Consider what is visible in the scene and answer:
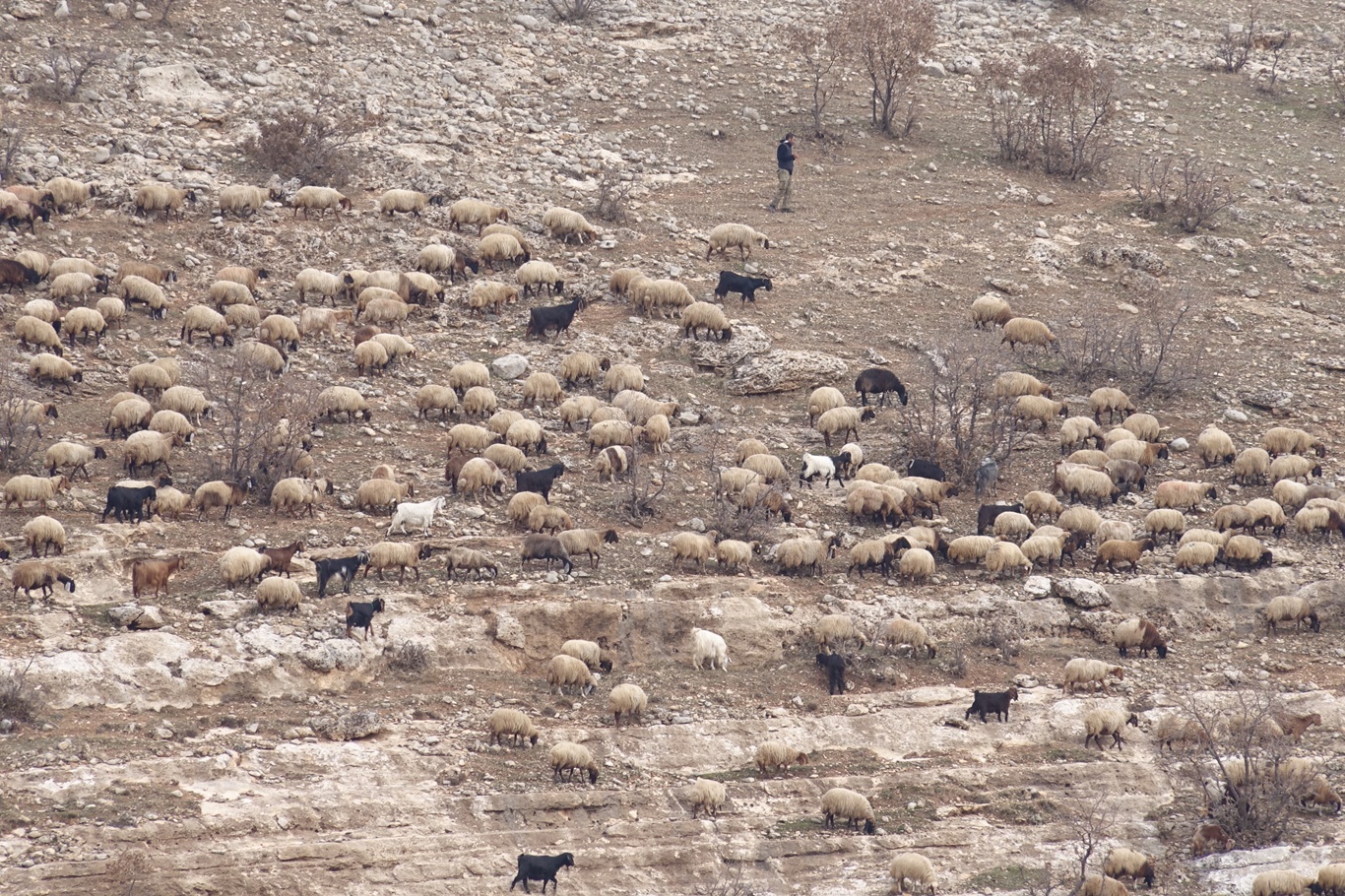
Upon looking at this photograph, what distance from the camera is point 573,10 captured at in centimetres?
3562

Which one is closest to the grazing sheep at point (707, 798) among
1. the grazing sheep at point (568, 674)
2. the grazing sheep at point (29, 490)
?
the grazing sheep at point (568, 674)

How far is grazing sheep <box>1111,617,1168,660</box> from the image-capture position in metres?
18.9

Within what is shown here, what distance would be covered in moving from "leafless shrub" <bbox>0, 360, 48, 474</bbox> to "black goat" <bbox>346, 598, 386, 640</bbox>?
5.00 m

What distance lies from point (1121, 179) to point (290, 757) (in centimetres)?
2269

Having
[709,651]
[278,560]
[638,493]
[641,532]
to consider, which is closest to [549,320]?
[638,493]

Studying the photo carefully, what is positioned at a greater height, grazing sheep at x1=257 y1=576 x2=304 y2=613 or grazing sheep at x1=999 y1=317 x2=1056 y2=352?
grazing sheep at x1=999 y1=317 x2=1056 y2=352

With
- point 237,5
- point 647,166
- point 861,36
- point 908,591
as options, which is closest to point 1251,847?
point 908,591

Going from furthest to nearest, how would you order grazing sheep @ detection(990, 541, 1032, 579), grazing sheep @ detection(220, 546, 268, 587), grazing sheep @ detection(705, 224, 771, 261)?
grazing sheep @ detection(705, 224, 771, 261)
grazing sheep @ detection(990, 541, 1032, 579)
grazing sheep @ detection(220, 546, 268, 587)

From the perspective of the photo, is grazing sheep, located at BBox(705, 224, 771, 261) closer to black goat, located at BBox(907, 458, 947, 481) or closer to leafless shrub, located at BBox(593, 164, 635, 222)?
leafless shrub, located at BBox(593, 164, 635, 222)

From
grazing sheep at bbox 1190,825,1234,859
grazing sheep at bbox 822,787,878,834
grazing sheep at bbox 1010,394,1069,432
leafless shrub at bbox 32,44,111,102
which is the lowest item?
grazing sheep at bbox 1190,825,1234,859

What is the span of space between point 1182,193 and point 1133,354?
7.09 metres

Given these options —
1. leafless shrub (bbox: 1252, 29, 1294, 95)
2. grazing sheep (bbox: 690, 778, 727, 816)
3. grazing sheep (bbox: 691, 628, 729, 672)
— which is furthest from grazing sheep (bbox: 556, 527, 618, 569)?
leafless shrub (bbox: 1252, 29, 1294, 95)

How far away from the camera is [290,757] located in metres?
15.5

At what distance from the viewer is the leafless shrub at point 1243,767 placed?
52.3ft
